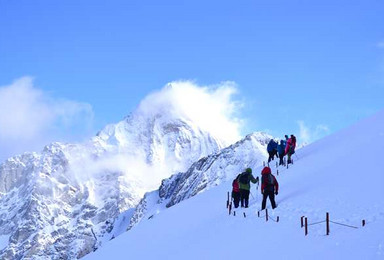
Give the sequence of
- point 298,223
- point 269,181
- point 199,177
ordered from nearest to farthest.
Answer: point 298,223, point 269,181, point 199,177

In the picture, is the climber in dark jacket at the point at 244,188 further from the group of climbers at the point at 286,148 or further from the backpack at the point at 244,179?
the group of climbers at the point at 286,148

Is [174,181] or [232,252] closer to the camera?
[232,252]

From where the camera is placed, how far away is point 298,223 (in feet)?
45.5

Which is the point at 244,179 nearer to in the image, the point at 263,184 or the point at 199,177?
the point at 263,184

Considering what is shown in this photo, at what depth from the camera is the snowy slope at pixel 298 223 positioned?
36.9 feet

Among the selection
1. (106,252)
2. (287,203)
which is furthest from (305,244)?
(106,252)

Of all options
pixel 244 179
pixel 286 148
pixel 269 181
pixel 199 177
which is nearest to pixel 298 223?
pixel 269 181

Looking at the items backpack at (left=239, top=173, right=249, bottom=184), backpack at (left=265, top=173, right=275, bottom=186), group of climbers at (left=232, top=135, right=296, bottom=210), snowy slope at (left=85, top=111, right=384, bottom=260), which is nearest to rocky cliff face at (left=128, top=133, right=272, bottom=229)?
group of climbers at (left=232, top=135, right=296, bottom=210)

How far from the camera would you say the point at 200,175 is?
178 m

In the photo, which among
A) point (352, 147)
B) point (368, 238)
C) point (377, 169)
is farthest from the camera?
point (352, 147)

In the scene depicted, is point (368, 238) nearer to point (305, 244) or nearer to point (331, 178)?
point (305, 244)

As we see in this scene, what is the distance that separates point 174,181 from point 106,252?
16804cm

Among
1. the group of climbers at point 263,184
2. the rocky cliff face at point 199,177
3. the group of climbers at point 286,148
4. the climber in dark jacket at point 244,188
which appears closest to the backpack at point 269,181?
the group of climbers at point 263,184

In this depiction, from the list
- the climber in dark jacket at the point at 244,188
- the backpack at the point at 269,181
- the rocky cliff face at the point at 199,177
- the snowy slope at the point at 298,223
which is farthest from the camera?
the rocky cliff face at the point at 199,177
